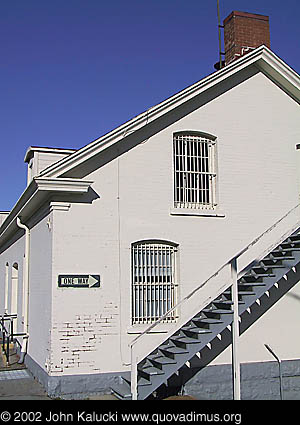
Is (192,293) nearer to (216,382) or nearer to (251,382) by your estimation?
(216,382)

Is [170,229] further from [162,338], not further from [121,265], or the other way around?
[162,338]

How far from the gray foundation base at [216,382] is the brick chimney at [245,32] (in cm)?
802

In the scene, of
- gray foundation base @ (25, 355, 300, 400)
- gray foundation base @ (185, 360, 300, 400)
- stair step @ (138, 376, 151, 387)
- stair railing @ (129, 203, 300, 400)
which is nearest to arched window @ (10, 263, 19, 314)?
gray foundation base @ (25, 355, 300, 400)

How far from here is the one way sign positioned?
32.8 ft

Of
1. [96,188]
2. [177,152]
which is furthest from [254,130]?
[96,188]

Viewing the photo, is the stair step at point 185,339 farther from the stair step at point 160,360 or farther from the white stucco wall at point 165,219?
the white stucco wall at point 165,219

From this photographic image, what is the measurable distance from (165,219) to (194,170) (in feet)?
4.82

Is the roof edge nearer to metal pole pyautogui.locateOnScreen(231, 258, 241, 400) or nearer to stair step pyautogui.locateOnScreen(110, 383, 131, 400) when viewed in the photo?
metal pole pyautogui.locateOnScreen(231, 258, 241, 400)

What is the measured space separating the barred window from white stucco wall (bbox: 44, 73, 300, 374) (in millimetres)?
218

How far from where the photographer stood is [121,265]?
34.4ft

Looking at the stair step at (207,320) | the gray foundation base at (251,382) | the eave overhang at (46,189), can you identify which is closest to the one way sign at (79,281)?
the eave overhang at (46,189)

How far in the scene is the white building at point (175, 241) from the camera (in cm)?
998

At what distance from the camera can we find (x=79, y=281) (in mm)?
10117

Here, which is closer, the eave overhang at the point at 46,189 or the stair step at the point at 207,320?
the stair step at the point at 207,320
